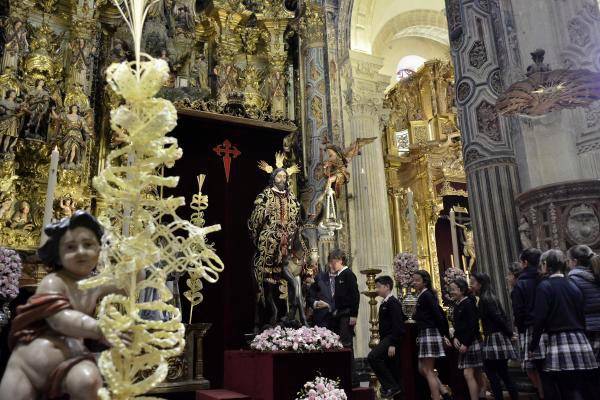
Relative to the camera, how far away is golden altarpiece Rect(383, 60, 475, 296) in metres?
16.7

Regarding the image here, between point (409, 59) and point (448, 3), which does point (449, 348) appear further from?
point (409, 59)

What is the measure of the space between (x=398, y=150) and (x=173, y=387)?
46.4ft

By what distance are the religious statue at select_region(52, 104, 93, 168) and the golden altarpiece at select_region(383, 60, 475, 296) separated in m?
10.1

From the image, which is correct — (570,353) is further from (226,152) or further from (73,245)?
(226,152)

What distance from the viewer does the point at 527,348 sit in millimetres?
4445

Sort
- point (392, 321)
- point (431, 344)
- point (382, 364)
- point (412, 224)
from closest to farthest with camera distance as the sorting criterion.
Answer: point (431, 344), point (382, 364), point (392, 321), point (412, 224)

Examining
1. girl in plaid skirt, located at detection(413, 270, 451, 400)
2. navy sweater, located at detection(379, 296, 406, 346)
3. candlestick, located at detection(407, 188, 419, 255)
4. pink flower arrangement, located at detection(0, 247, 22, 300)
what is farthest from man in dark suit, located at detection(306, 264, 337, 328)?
pink flower arrangement, located at detection(0, 247, 22, 300)

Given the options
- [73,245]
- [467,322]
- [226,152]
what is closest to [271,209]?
[226,152]

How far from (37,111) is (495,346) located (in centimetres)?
924

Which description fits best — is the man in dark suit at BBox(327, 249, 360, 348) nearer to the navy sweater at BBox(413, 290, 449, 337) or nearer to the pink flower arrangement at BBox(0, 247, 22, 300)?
the navy sweater at BBox(413, 290, 449, 337)

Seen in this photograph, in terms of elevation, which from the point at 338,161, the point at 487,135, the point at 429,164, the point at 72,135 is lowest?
the point at 487,135

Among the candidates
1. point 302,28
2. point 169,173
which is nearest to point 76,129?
point 169,173

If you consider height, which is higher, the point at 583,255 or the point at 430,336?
the point at 583,255

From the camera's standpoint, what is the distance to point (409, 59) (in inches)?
827
